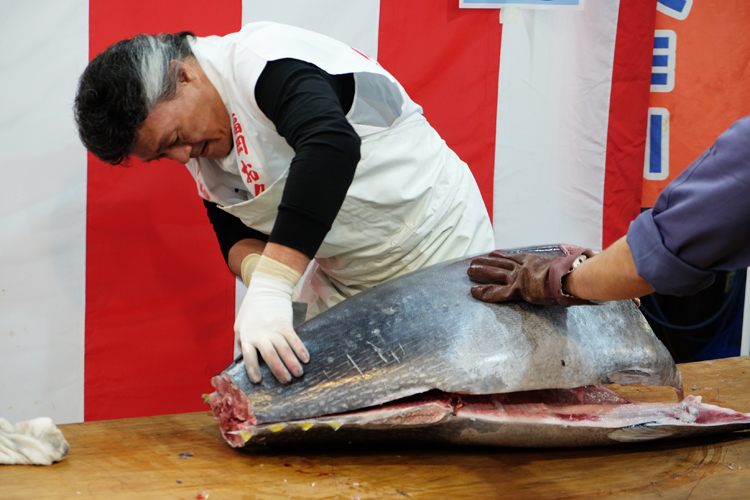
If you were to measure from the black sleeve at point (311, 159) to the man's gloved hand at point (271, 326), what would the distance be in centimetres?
10

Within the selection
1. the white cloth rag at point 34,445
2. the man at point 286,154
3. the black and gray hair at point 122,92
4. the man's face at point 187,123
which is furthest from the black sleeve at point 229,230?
the white cloth rag at point 34,445

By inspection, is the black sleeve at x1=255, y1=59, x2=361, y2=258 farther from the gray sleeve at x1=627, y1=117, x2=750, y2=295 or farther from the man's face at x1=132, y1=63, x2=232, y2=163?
the gray sleeve at x1=627, y1=117, x2=750, y2=295

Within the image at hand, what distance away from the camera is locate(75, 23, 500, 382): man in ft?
4.52

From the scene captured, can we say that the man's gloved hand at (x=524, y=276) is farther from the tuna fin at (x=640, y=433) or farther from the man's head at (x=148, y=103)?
the man's head at (x=148, y=103)

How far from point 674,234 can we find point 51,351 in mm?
2282

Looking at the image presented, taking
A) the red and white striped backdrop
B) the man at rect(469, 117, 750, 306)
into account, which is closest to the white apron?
the red and white striped backdrop

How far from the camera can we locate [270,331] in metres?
1.41

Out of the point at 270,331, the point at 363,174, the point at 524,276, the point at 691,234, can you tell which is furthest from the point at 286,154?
the point at 691,234

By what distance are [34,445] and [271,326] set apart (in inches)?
22.3

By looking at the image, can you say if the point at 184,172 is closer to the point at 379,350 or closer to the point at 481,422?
the point at 379,350

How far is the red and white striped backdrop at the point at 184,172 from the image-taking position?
88.4 inches

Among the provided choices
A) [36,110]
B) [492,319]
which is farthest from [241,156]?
[36,110]

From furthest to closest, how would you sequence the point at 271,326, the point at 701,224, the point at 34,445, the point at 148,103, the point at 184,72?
1. the point at 184,72
2. the point at 148,103
3. the point at 271,326
4. the point at 34,445
5. the point at 701,224

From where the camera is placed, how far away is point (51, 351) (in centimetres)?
235
